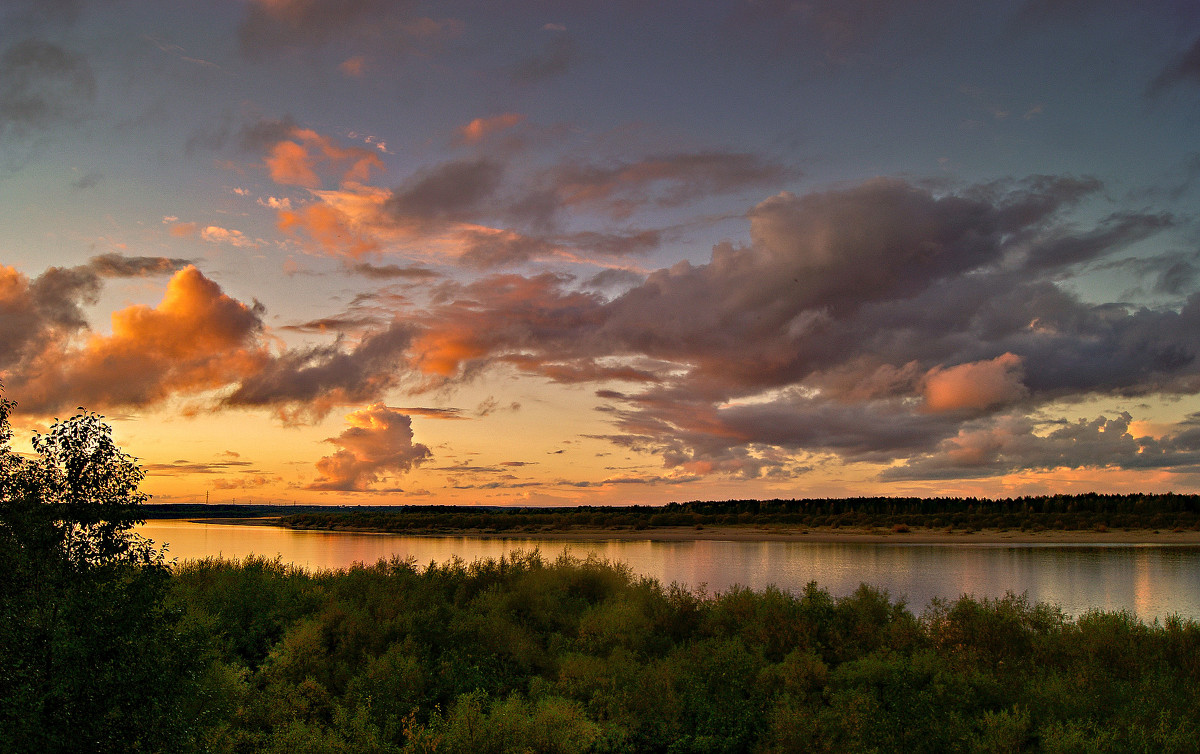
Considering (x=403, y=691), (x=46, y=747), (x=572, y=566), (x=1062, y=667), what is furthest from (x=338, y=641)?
Result: (x=1062, y=667)

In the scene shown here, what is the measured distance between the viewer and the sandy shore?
263ft

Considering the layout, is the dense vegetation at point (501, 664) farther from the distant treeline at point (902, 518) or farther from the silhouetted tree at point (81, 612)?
the distant treeline at point (902, 518)

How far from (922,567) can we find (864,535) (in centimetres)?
3978

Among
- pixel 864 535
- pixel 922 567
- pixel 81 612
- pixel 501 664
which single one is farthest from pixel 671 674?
pixel 864 535

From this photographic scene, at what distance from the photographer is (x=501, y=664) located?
21203 mm

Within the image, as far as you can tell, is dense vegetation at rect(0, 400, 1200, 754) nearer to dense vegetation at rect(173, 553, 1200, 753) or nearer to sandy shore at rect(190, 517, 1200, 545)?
dense vegetation at rect(173, 553, 1200, 753)

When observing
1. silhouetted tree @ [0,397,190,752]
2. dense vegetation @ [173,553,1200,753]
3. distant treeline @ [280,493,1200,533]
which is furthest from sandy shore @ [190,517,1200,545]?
silhouetted tree @ [0,397,190,752]

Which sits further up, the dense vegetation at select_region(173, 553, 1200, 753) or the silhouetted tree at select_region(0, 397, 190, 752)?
the silhouetted tree at select_region(0, 397, 190, 752)

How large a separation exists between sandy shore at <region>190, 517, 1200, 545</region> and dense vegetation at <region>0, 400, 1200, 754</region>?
62.5 metres

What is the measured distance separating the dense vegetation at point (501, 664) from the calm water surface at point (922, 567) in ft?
23.4

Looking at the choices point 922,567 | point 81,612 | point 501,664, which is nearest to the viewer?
point 81,612

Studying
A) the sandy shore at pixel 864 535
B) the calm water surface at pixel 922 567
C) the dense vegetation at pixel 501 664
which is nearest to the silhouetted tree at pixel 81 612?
the dense vegetation at pixel 501 664

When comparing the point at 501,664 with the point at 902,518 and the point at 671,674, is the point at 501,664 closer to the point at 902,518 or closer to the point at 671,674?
the point at 671,674

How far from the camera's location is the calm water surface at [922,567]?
35.7 meters
